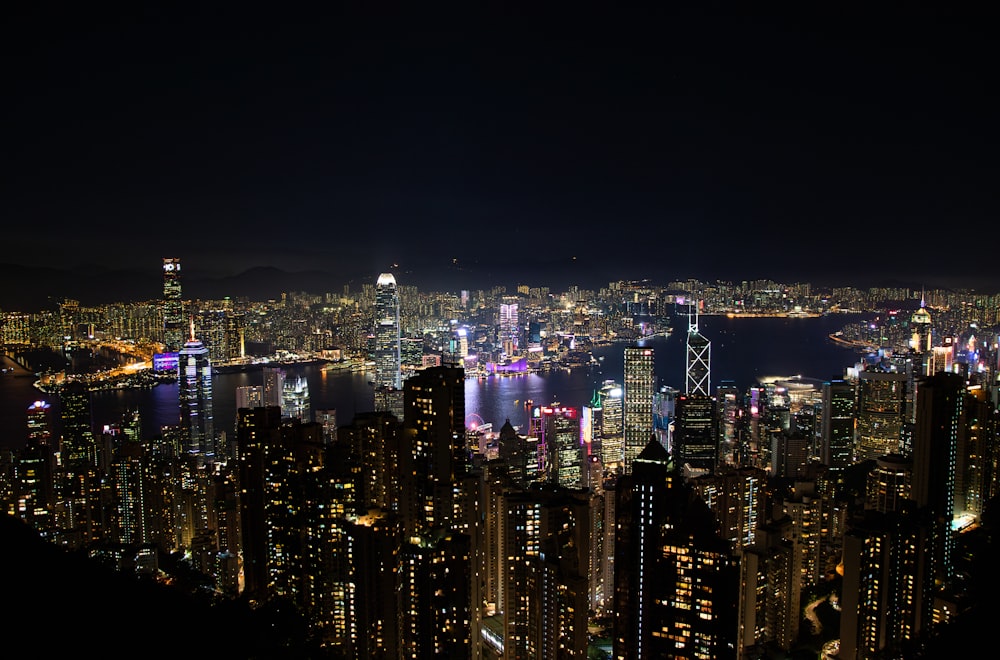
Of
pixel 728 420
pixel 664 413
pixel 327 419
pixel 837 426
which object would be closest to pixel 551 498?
pixel 327 419

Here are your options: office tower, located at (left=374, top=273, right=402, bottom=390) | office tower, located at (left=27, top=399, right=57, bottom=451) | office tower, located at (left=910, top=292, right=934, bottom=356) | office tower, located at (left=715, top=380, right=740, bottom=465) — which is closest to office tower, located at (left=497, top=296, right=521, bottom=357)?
office tower, located at (left=374, top=273, right=402, bottom=390)

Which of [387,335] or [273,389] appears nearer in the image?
[273,389]

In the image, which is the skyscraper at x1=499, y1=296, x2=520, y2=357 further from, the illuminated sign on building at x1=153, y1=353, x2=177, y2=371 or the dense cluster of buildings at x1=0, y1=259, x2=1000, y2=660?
the illuminated sign on building at x1=153, y1=353, x2=177, y2=371

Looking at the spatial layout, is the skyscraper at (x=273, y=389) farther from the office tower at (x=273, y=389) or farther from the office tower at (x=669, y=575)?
the office tower at (x=669, y=575)

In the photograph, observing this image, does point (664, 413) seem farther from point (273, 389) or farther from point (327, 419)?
point (273, 389)

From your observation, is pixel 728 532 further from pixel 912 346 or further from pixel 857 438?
pixel 912 346

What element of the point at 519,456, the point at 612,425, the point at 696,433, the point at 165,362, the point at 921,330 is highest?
the point at 921,330

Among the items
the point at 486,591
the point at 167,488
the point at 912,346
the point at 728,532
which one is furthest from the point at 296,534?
the point at 912,346
